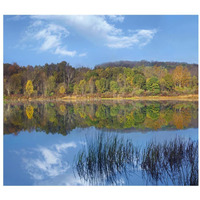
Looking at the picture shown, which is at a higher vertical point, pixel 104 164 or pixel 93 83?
pixel 93 83

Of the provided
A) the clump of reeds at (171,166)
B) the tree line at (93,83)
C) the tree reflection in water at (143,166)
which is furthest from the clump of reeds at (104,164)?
the tree line at (93,83)

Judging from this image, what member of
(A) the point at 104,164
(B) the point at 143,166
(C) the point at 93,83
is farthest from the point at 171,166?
(C) the point at 93,83

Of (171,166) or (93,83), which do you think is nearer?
(171,166)

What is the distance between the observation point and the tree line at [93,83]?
82.7 ft

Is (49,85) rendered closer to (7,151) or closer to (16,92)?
(16,92)

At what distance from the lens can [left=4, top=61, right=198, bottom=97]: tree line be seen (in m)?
25.2

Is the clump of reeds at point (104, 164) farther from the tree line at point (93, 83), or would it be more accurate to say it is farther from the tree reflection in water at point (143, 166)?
the tree line at point (93, 83)

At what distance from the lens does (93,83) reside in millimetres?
27781

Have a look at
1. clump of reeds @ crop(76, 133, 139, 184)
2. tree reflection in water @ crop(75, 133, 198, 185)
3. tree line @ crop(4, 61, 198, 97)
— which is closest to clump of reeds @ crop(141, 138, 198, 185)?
tree reflection in water @ crop(75, 133, 198, 185)

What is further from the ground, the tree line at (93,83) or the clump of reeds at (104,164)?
the tree line at (93,83)

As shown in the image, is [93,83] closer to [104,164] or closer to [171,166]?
[104,164]

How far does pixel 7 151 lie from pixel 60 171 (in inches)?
92.7
